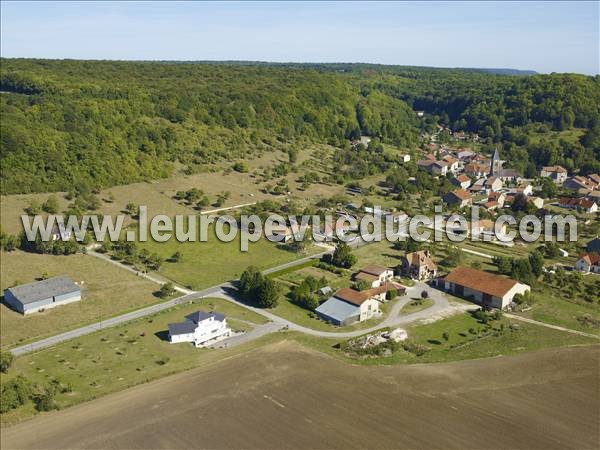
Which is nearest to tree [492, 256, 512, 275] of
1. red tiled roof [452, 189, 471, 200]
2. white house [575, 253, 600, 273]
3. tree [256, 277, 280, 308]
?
white house [575, 253, 600, 273]

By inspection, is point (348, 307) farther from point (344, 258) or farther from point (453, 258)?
point (453, 258)

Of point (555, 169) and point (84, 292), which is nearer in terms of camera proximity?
point (84, 292)

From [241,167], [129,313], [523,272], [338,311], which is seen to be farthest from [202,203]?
[523,272]

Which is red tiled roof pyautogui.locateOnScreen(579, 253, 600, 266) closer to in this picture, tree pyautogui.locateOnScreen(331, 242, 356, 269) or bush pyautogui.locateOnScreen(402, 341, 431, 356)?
tree pyautogui.locateOnScreen(331, 242, 356, 269)

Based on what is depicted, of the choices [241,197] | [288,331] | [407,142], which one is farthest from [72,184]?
[407,142]

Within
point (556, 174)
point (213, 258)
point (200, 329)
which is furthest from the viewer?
point (556, 174)

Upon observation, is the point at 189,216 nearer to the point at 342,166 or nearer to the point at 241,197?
the point at 241,197

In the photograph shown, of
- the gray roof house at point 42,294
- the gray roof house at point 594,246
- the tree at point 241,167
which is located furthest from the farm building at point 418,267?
the tree at point 241,167
